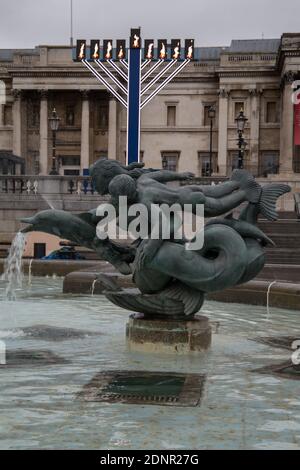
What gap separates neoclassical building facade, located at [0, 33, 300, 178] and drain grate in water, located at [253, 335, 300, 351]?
5820 cm

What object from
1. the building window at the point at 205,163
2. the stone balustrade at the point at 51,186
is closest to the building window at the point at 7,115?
the building window at the point at 205,163

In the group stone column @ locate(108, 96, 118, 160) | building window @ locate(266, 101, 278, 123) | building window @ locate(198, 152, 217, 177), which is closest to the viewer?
building window @ locate(266, 101, 278, 123)

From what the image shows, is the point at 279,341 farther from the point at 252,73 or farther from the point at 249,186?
the point at 252,73

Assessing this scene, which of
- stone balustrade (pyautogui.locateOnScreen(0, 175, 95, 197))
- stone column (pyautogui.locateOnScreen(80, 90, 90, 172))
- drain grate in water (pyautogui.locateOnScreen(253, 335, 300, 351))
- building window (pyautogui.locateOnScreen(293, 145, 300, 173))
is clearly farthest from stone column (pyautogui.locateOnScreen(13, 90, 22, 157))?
drain grate in water (pyautogui.locateOnScreen(253, 335, 300, 351))

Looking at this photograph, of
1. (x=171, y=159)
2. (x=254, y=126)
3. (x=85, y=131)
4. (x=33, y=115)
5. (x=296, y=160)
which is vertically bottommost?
(x=171, y=159)

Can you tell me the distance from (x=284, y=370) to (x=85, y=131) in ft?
219

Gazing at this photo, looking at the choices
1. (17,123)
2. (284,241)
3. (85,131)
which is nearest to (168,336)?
(284,241)

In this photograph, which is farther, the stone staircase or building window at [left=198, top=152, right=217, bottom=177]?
building window at [left=198, top=152, right=217, bottom=177]

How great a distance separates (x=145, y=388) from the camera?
6.85 metres

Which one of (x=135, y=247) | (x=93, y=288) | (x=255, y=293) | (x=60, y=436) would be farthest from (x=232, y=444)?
(x=93, y=288)

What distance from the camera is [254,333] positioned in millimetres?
10898

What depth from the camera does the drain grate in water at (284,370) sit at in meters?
7.62

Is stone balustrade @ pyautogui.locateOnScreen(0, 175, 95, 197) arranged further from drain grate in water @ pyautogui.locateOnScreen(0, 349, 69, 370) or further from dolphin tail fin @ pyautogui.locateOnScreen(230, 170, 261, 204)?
drain grate in water @ pyautogui.locateOnScreen(0, 349, 69, 370)

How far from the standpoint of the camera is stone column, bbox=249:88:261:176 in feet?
231
